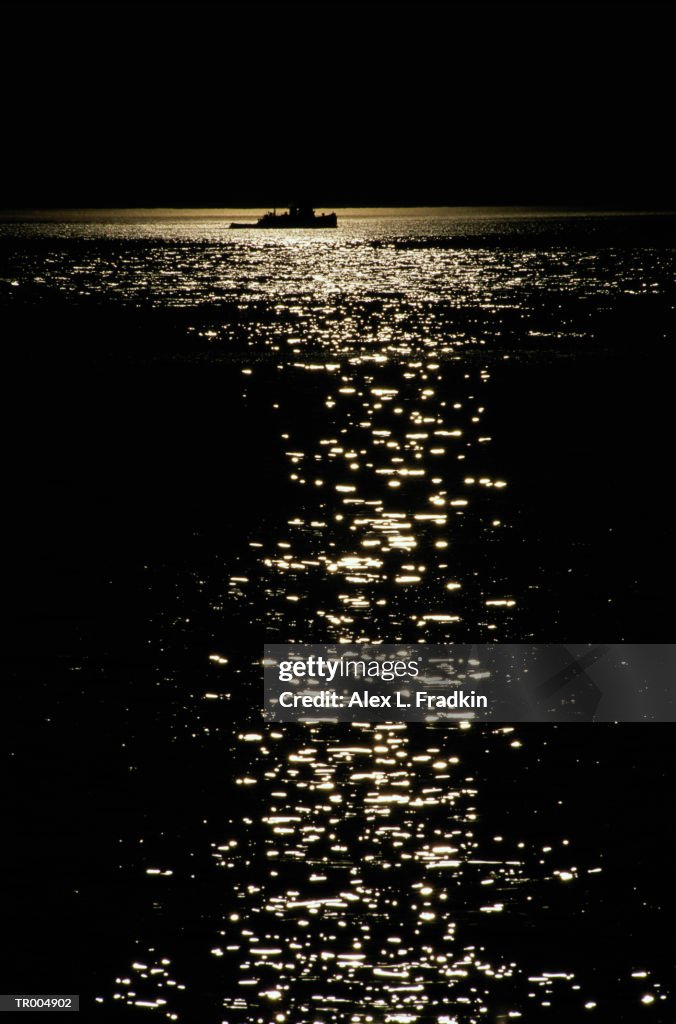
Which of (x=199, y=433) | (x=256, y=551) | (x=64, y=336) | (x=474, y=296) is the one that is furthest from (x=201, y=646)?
(x=474, y=296)

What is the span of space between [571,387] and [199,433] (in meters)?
15.5

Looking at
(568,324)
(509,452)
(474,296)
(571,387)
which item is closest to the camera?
(509,452)

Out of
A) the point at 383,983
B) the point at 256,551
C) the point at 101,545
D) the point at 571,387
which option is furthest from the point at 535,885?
the point at 571,387

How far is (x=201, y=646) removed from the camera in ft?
48.1

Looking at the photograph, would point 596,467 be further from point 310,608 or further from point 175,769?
point 175,769

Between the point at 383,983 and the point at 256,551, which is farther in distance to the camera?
the point at 256,551

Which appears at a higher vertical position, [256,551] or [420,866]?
[256,551]

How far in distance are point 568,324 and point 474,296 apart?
27.6 metres

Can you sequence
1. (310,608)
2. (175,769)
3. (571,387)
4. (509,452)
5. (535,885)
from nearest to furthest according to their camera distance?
(535,885), (175,769), (310,608), (509,452), (571,387)

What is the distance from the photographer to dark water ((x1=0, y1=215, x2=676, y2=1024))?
27.0ft

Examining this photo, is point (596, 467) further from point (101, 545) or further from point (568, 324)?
point (568, 324)

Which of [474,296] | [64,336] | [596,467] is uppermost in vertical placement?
[474,296]

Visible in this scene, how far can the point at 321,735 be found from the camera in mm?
11852

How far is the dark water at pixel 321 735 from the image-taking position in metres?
8.23
